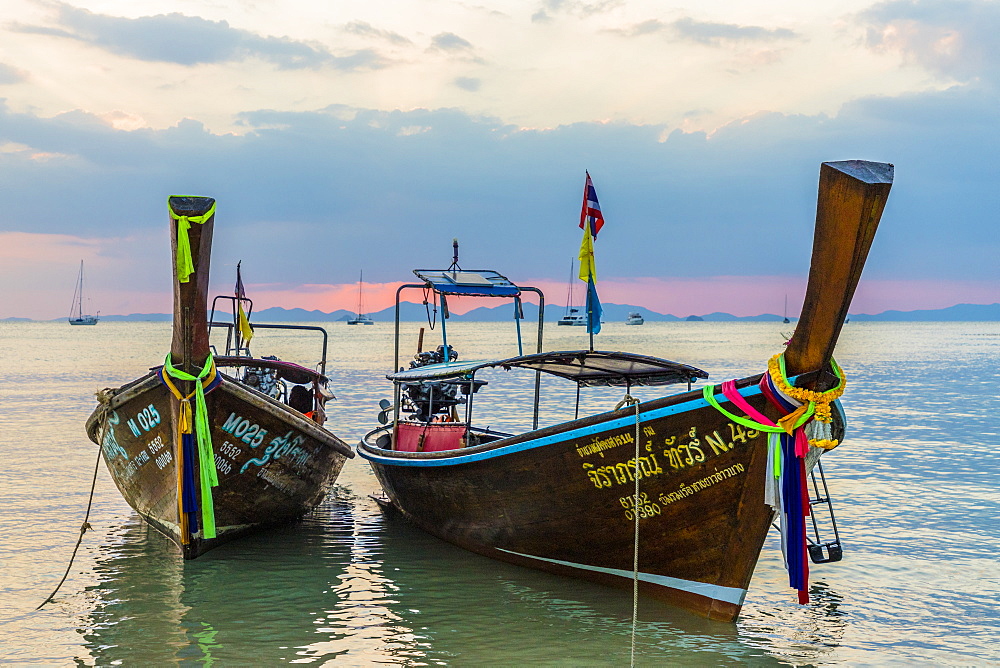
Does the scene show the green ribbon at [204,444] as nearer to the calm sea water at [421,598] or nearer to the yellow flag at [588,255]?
the calm sea water at [421,598]

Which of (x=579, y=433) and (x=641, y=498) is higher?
(x=579, y=433)

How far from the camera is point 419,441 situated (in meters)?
10.3

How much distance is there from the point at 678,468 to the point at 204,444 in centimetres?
452

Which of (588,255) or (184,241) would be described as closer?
(184,241)

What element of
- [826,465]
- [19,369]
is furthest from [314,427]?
[19,369]

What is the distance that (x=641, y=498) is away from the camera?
23.5 ft

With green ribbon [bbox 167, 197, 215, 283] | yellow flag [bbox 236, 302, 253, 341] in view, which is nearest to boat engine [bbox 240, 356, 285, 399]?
yellow flag [bbox 236, 302, 253, 341]

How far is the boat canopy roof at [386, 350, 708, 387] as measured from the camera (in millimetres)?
8234

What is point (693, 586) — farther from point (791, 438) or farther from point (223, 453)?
point (223, 453)

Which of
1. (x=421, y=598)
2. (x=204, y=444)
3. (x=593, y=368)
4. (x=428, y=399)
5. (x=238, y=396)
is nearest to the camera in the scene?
(x=421, y=598)

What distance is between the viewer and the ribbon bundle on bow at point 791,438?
6094 mm

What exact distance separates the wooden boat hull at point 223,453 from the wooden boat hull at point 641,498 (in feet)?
5.92

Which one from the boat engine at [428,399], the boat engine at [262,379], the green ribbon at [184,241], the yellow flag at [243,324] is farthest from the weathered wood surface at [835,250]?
the yellow flag at [243,324]

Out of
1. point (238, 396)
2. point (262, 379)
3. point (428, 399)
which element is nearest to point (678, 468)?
point (238, 396)
